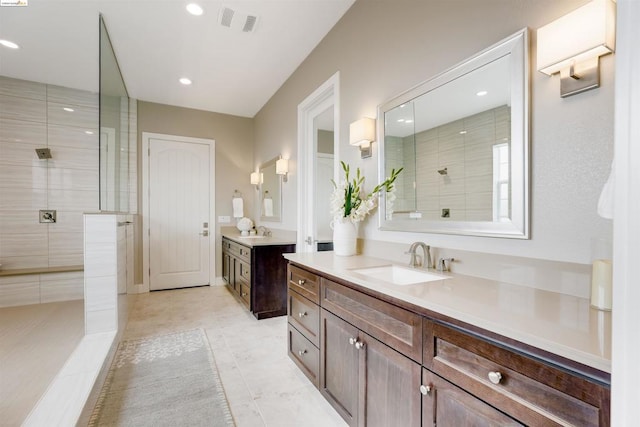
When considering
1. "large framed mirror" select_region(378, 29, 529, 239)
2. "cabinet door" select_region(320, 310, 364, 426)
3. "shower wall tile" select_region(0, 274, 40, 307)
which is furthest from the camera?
"shower wall tile" select_region(0, 274, 40, 307)

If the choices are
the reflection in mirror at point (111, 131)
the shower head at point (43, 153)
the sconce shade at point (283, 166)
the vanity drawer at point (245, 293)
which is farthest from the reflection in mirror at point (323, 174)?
the shower head at point (43, 153)

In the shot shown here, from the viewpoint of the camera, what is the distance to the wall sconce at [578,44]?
97 centimetres

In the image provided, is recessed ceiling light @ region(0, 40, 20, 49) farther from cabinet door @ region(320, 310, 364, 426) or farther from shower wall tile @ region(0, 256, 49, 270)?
cabinet door @ region(320, 310, 364, 426)

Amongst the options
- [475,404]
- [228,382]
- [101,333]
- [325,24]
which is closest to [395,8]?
[325,24]

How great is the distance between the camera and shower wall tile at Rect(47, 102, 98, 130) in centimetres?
386

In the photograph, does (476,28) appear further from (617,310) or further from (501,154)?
(617,310)

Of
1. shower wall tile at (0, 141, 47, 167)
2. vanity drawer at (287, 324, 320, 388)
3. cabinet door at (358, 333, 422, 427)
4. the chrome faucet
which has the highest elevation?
shower wall tile at (0, 141, 47, 167)

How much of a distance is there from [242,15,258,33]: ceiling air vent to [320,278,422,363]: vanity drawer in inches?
91.0

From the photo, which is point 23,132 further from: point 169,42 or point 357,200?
point 357,200

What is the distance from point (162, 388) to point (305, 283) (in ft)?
3.91

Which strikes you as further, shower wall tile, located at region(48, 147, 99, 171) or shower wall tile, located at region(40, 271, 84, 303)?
shower wall tile, located at region(48, 147, 99, 171)

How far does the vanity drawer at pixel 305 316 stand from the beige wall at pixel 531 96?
0.69 meters

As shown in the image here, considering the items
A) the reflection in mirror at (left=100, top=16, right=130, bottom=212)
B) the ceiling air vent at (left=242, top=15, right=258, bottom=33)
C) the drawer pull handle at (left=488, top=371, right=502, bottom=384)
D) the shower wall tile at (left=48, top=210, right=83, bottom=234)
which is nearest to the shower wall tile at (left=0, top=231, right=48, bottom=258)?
the shower wall tile at (left=48, top=210, right=83, bottom=234)

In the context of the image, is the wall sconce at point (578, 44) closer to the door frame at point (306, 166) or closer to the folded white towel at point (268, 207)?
the door frame at point (306, 166)
